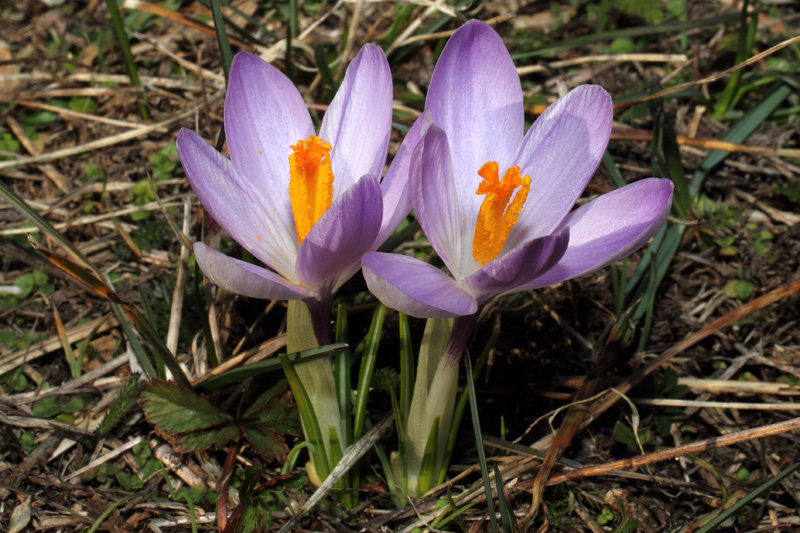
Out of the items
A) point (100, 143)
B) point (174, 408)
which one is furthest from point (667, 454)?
point (100, 143)

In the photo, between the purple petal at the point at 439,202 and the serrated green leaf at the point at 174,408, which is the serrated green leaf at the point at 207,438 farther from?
the purple petal at the point at 439,202

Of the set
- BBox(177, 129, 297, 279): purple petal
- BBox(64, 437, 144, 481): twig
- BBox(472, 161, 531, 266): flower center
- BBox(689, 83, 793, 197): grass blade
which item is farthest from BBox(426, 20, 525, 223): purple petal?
BBox(689, 83, 793, 197): grass blade

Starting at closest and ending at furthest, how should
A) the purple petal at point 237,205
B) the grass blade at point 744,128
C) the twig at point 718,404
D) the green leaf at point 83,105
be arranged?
1. the purple petal at point 237,205
2. the twig at point 718,404
3. the grass blade at point 744,128
4. the green leaf at point 83,105

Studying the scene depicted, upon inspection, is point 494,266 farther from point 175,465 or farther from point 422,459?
point 175,465

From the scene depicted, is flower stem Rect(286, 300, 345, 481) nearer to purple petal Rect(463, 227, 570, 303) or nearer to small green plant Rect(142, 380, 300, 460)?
small green plant Rect(142, 380, 300, 460)

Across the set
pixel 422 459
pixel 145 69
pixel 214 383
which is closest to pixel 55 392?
pixel 214 383

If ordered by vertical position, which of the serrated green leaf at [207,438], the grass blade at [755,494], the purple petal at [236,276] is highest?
the purple petal at [236,276]

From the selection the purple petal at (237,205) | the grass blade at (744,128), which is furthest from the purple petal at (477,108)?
the grass blade at (744,128)
